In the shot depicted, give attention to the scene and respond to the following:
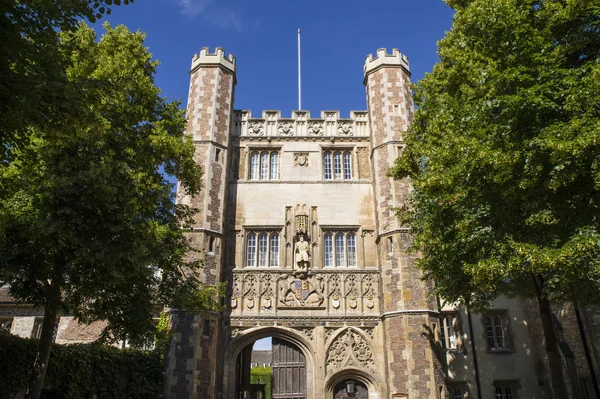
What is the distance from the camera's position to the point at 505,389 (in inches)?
838

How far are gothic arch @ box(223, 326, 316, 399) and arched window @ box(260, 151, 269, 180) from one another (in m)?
7.19

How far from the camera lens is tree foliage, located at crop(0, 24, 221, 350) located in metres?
10.1

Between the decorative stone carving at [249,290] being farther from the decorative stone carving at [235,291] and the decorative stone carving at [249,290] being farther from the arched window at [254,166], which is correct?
the arched window at [254,166]

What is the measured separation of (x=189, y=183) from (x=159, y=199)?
1.50m

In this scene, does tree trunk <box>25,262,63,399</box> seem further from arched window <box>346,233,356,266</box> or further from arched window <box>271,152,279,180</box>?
arched window <box>271,152,279,180</box>

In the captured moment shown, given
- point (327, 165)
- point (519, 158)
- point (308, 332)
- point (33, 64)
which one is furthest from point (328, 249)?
point (33, 64)

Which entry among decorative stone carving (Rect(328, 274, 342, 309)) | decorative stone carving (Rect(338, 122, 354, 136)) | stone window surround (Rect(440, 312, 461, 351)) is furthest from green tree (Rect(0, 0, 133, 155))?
stone window surround (Rect(440, 312, 461, 351))

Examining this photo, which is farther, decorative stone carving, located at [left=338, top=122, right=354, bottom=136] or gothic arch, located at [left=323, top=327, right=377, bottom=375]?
decorative stone carving, located at [left=338, top=122, right=354, bottom=136]

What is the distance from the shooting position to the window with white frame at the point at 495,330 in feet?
71.9

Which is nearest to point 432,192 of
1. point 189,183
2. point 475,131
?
point 475,131

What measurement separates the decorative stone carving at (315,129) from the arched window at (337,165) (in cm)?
133

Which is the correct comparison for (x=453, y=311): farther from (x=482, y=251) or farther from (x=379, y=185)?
(x=482, y=251)

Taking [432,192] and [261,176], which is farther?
[261,176]

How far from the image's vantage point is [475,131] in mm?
11430
